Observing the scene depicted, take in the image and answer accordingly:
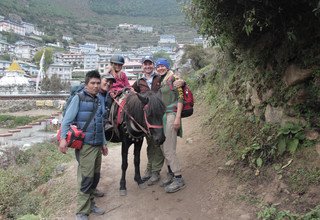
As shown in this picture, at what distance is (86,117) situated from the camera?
4.05 m

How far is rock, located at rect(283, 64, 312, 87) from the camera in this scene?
4.00 metres

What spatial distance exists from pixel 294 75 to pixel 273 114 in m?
0.68

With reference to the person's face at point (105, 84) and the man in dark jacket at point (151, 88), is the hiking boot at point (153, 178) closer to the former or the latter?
the man in dark jacket at point (151, 88)

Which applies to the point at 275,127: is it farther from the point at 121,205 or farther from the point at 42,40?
the point at 42,40

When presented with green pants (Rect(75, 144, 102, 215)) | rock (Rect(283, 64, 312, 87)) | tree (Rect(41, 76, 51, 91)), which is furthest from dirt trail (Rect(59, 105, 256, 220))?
tree (Rect(41, 76, 51, 91))

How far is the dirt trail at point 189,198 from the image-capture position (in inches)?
158

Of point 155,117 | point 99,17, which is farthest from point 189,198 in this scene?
point 99,17

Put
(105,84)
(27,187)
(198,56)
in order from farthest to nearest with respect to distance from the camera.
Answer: (198,56), (27,187), (105,84)

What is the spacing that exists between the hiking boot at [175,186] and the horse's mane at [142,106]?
101cm

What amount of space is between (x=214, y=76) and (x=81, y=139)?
6699mm

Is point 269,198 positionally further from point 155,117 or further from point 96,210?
point 96,210

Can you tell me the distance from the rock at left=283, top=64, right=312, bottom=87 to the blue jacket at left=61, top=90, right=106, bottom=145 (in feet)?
8.30

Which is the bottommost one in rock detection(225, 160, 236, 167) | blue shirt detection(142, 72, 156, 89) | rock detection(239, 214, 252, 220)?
rock detection(239, 214, 252, 220)

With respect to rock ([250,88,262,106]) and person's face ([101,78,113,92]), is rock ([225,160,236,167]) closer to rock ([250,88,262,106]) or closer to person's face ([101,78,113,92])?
rock ([250,88,262,106])
